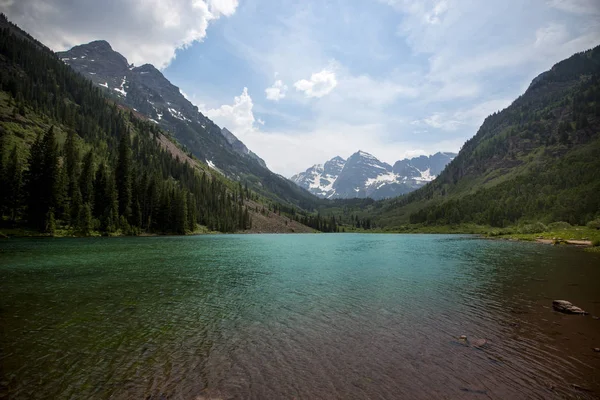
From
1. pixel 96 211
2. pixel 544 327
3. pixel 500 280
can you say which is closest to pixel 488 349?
pixel 544 327

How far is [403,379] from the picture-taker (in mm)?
13672

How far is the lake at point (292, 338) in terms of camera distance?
42.3 feet

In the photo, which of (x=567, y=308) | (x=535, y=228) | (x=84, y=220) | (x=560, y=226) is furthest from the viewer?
(x=560, y=226)

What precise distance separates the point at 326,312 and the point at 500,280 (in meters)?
27.6

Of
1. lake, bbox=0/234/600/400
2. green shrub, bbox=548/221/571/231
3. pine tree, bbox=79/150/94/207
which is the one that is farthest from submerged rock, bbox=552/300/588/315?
green shrub, bbox=548/221/571/231

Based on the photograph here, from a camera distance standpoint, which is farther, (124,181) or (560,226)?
(560,226)

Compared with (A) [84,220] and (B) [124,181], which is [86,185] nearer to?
(B) [124,181]

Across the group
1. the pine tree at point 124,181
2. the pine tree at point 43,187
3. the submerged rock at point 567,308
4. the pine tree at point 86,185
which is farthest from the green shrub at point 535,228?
the pine tree at point 43,187

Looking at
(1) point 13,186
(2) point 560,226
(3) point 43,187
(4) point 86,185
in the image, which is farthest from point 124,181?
(2) point 560,226

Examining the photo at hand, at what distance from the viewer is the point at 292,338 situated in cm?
1878

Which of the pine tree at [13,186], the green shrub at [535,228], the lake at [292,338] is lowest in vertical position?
the lake at [292,338]

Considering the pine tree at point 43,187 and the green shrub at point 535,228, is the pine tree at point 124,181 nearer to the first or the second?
the pine tree at point 43,187

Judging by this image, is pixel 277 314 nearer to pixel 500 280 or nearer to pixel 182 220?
pixel 500 280

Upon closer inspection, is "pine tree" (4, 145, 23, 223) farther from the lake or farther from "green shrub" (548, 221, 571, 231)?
"green shrub" (548, 221, 571, 231)
